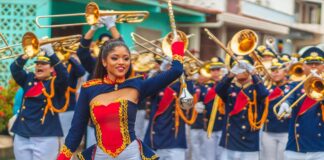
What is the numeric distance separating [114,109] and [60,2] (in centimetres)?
1087

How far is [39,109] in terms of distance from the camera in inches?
362

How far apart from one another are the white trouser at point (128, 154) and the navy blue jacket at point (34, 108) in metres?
3.21

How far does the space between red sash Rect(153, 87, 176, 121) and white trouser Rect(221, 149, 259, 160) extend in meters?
1.03

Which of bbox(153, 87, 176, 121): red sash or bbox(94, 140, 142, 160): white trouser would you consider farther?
bbox(153, 87, 176, 121): red sash

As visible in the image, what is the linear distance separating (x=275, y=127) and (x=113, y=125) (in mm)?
6139

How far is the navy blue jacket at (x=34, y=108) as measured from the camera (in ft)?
29.6

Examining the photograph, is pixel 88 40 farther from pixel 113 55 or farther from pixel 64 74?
pixel 113 55

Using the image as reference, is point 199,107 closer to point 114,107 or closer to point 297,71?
point 297,71

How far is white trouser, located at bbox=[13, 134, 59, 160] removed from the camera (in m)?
8.91

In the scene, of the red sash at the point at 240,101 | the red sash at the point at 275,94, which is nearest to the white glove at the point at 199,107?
the red sash at the point at 275,94

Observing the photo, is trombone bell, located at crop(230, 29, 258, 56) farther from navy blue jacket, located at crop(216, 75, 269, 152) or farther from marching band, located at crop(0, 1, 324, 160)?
navy blue jacket, located at crop(216, 75, 269, 152)

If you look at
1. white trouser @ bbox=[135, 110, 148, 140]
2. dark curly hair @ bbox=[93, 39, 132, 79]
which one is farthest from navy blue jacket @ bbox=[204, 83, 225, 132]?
dark curly hair @ bbox=[93, 39, 132, 79]

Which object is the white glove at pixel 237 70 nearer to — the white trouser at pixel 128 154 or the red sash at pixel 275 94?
the red sash at pixel 275 94

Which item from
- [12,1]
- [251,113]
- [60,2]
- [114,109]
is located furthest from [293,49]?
[114,109]
